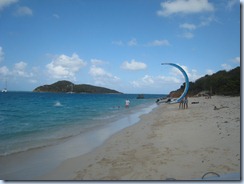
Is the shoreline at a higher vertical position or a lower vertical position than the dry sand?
lower

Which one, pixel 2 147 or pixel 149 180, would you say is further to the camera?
pixel 2 147

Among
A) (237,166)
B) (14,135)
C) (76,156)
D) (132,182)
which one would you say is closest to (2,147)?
(14,135)

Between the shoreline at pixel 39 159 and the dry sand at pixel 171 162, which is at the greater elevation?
the dry sand at pixel 171 162

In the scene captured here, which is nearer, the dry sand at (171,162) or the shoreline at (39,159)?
the dry sand at (171,162)

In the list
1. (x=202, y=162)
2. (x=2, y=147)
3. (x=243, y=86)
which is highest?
(x=243, y=86)

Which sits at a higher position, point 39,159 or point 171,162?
point 171,162

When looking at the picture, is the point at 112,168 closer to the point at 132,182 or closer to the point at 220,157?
the point at 132,182

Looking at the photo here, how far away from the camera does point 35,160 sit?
16.1ft

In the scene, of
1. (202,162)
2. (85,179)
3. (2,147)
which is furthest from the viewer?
(2,147)

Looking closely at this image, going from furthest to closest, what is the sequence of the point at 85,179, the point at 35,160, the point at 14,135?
the point at 14,135
the point at 35,160
the point at 85,179

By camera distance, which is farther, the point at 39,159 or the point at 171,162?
the point at 39,159

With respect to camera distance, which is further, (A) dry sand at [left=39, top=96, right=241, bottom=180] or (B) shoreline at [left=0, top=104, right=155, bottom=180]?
(B) shoreline at [left=0, top=104, right=155, bottom=180]

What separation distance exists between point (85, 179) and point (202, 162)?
67.7 inches

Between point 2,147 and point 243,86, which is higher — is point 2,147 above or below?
below
